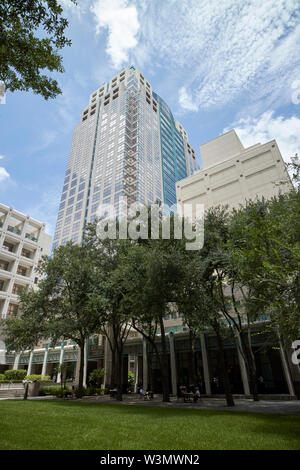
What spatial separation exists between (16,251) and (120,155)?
57.8 meters

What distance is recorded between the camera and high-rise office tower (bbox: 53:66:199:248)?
90.6 meters

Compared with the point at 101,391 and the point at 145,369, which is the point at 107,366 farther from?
the point at 145,369

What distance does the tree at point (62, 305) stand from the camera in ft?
66.8

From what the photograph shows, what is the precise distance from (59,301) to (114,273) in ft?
25.8

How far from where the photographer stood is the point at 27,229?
52.7 m

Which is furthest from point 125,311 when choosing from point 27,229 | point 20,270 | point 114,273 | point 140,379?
point 27,229

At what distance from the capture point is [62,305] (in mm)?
22859

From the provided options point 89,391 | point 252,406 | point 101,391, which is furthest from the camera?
point 101,391

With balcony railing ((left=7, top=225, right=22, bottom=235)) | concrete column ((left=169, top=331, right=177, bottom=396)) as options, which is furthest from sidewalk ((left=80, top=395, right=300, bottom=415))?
balcony railing ((left=7, top=225, right=22, bottom=235))

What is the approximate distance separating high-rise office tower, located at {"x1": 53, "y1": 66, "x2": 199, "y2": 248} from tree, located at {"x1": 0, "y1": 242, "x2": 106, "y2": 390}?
6169 centimetres

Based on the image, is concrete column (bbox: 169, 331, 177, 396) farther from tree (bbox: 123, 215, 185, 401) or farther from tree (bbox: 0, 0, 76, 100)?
tree (bbox: 0, 0, 76, 100)

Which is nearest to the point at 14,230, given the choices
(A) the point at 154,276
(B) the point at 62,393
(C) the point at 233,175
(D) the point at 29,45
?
(B) the point at 62,393

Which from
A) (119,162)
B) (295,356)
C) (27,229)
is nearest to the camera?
(295,356)
